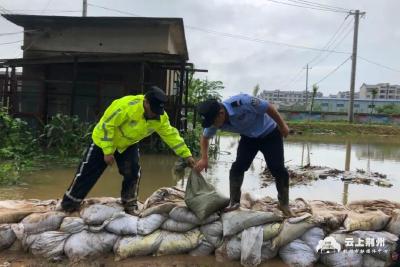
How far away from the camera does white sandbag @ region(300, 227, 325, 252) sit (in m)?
3.83

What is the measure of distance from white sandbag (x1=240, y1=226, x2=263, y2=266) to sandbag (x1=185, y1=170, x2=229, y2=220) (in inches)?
13.8

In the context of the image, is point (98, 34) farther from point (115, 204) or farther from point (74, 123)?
point (115, 204)

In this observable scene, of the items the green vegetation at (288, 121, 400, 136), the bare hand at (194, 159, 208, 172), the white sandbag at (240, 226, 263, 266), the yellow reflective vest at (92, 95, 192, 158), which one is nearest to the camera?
the white sandbag at (240, 226, 263, 266)


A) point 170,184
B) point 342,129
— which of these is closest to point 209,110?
point 170,184

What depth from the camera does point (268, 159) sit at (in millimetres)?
4195

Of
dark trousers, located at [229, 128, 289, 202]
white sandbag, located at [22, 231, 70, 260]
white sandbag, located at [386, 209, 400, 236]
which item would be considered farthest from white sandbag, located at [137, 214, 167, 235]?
white sandbag, located at [386, 209, 400, 236]

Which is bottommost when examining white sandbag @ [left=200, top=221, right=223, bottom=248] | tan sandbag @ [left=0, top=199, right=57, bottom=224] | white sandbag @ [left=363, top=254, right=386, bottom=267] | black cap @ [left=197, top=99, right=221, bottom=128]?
white sandbag @ [left=363, top=254, right=386, bottom=267]

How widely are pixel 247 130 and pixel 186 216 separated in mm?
902

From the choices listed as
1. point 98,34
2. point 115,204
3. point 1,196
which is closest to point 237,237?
point 115,204

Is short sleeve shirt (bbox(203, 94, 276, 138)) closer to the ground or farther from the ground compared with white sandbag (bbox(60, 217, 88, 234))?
farther from the ground

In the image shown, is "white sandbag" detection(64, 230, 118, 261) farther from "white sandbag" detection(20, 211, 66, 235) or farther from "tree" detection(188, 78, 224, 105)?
"tree" detection(188, 78, 224, 105)

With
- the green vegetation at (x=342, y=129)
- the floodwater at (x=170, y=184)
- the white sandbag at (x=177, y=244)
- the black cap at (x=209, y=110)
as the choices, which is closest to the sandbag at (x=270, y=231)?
the white sandbag at (x=177, y=244)

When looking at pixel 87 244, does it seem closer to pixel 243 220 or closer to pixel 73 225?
pixel 73 225

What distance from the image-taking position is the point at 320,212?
4160 millimetres
